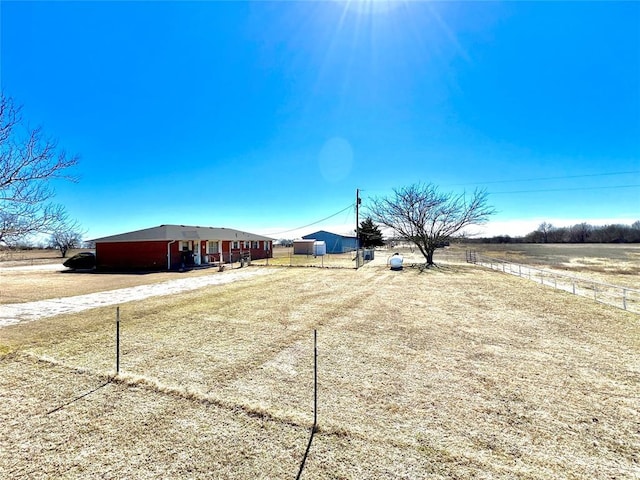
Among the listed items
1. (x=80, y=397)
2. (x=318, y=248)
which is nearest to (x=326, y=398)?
(x=80, y=397)

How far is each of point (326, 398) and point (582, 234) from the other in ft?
328

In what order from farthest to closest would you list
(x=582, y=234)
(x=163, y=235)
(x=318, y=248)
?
(x=582, y=234) < (x=318, y=248) < (x=163, y=235)

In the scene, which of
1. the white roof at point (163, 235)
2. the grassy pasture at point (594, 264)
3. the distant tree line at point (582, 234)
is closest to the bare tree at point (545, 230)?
the distant tree line at point (582, 234)

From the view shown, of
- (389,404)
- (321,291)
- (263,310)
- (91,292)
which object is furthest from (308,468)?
(91,292)

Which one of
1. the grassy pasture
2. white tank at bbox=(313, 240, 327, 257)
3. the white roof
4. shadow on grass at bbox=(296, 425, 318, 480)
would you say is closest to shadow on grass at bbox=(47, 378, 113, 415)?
shadow on grass at bbox=(296, 425, 318, 480)

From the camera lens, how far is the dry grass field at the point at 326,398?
2678 mm

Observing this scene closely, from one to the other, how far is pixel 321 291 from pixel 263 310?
12.4ft

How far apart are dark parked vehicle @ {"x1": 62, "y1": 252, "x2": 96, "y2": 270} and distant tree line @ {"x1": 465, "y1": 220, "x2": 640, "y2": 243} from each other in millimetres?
66274

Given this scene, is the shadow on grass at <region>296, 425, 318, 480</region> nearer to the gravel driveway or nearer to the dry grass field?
the dry grass field

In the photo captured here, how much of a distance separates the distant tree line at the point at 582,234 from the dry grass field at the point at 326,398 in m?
65.2

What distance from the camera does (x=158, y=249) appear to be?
2066 centimetres

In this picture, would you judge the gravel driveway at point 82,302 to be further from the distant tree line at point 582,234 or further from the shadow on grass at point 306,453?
the distant tree line at point 582,234

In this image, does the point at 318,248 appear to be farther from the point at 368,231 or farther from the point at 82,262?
the point at 82,262

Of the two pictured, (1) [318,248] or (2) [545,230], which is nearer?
(1) [318,248]
